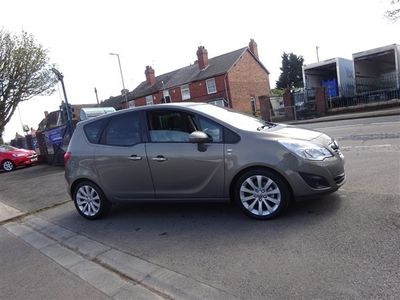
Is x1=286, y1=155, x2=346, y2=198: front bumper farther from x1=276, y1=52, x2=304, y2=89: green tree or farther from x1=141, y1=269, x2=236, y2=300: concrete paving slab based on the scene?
x1=276, y1=52, x2=304, y2=89: green tree

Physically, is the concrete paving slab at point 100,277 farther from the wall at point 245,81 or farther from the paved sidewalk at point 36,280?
the wall at point 245,81

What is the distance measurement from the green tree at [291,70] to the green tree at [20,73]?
39949mm

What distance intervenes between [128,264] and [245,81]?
4293 centimetres

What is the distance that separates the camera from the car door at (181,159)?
5344mm

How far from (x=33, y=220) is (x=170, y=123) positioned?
353 centimetres

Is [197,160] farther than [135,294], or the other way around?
[197,160]

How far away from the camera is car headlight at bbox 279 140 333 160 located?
195 inches

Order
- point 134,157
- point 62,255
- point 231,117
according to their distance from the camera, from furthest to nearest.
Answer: point 134,157 < point 231,117 < point 62,255

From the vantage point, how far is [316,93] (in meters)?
25.9

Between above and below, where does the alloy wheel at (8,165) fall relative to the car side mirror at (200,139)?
below

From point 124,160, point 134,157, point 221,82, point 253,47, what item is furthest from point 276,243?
point 253,47

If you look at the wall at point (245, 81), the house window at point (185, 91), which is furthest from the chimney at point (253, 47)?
the house window at point (185, 91)

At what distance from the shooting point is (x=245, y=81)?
151 ft

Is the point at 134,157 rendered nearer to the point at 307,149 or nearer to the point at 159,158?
the point at 159,158
